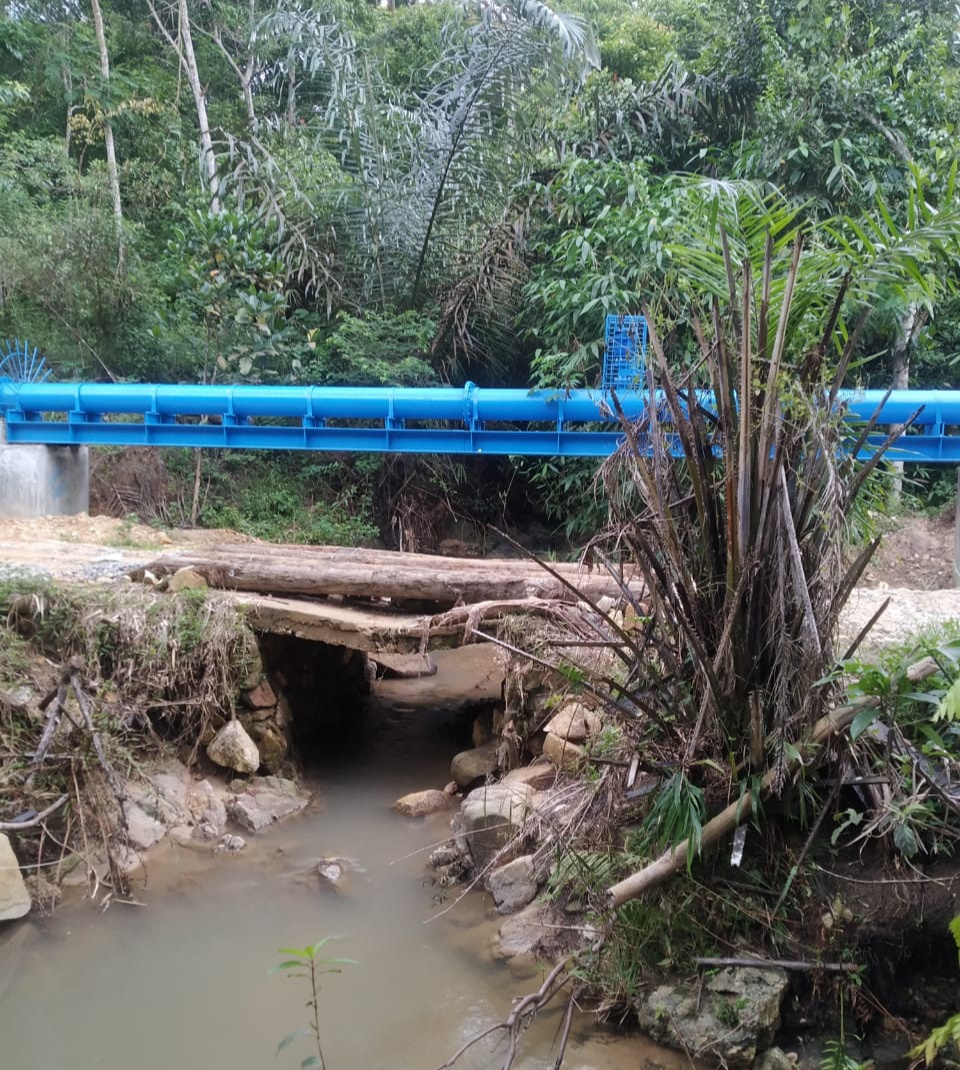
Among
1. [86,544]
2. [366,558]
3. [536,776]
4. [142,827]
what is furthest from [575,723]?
[86,544]

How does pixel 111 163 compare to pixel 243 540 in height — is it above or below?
above

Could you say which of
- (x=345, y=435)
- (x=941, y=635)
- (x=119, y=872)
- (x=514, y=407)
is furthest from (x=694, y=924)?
(x=345, y=435)

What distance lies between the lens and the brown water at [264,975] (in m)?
3.67

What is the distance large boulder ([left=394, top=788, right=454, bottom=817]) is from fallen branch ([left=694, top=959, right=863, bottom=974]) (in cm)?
295

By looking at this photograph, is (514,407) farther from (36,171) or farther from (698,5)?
(36,171)

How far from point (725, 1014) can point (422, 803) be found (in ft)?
9.97

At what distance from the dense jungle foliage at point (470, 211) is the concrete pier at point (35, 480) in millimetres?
1490

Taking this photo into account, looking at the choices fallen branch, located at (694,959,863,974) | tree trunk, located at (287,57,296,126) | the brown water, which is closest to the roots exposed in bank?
the brown water

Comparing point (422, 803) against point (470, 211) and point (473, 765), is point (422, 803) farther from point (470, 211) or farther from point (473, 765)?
point (470, 211)

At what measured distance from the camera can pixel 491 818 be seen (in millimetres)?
4773

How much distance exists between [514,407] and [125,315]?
5.63 m

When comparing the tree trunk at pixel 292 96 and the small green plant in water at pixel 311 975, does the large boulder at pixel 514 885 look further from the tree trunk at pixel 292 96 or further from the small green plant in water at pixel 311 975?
the tree trunk at pixel 292 96

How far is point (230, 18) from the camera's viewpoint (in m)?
14.8

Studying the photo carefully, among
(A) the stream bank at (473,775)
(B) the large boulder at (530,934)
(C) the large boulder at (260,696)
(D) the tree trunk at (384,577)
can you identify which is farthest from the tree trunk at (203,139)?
(B) the large boulder at (530,934)
